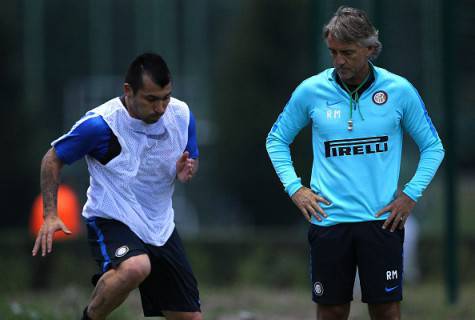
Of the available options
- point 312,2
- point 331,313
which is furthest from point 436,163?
point 312,2

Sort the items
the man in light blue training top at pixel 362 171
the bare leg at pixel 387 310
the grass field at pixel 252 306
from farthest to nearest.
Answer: the grass field at pixel 252 306 < the bare leg at pixel 387 310 < the man in light blue training top at pixel 362 171

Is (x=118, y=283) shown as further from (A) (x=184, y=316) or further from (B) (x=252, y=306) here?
(B) (x=252, y=306)

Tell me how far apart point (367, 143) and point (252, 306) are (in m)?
4.79

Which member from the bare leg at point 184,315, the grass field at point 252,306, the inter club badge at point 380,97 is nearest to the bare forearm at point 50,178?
the bare leg at point 184,315

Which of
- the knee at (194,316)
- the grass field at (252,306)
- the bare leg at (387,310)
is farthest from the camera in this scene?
the grass field at (252,306)

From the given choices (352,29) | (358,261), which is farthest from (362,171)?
(352,29)

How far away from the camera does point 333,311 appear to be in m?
6.50

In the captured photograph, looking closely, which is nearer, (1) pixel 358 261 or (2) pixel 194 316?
(1) pixel 358 261

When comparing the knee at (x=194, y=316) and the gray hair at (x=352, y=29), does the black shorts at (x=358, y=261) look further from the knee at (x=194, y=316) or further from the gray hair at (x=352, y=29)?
the gray hair at (x=352, y=29)

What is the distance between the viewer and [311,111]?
6.47 m

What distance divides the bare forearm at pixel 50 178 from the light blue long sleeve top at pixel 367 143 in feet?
5.17

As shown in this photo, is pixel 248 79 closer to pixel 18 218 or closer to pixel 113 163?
pixel 18 218

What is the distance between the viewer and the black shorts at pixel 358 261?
635cm

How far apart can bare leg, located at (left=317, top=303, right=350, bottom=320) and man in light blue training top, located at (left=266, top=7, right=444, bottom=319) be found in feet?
0.10
